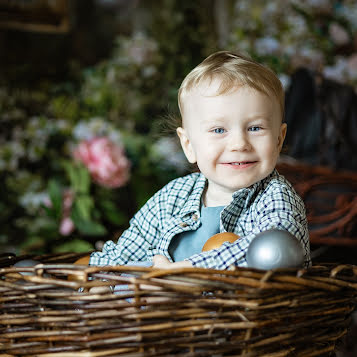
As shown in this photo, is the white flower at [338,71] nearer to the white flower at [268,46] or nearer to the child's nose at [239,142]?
the white flower at [268,46]

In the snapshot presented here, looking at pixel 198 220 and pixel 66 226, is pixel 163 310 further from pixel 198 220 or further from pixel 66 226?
pixel 66 226

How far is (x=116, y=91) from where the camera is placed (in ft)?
8.04

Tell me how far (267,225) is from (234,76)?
28cm

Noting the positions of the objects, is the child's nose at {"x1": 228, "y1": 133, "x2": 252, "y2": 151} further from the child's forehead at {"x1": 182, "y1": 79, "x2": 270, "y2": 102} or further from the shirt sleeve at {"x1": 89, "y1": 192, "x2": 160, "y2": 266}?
the shirt sleeve at {"x1": 89, "y1": 192, "x2": 160, "y2": 266}

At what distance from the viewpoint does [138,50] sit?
2.50 metres

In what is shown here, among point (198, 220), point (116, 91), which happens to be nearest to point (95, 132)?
point (116, 91)

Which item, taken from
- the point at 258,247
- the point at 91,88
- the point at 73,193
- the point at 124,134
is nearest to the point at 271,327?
the point at 258,247

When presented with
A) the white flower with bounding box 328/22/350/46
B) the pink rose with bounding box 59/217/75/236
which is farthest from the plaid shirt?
the white flower with bounding box 328/22/350/46

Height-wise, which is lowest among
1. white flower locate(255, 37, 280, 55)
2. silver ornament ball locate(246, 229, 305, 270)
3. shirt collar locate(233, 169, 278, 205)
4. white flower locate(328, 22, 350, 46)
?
silver ornament ball locate(246, 229, 305, 270)

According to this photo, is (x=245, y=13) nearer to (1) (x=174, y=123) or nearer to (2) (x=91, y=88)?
(2) (x=91, y=88)

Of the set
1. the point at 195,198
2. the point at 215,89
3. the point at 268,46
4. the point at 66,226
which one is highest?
the point at 268,46

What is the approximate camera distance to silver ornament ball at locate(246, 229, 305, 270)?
709mm

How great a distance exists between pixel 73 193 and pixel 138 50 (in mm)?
918

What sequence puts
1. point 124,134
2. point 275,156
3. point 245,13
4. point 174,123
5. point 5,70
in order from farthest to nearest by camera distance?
point 245,13 < point 5,70 < point 124,134 < point 174,123 < point 275,156
